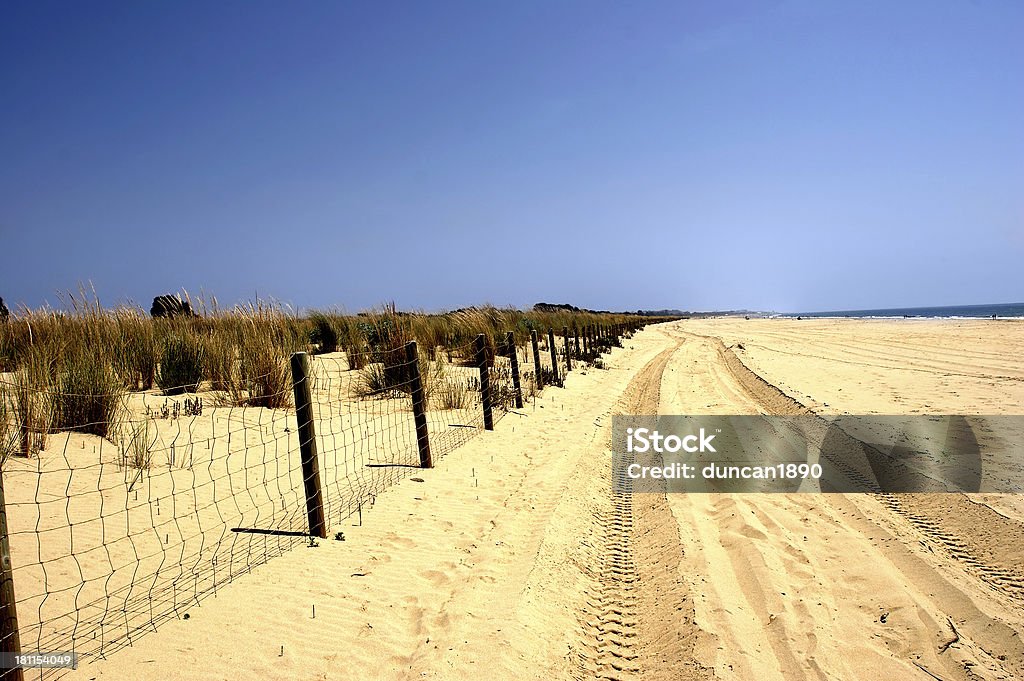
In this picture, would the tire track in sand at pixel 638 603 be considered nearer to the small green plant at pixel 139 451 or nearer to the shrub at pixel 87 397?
the small green plant at pixel 139 451

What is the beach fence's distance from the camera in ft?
11.0

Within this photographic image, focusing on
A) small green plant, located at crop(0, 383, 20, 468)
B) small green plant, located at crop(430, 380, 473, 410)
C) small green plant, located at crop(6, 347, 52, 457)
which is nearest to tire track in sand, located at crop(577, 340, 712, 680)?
small green plant, located at crop(6, 347, 52, 457)

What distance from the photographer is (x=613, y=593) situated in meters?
3.70

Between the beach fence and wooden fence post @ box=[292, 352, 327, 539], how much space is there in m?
0.01

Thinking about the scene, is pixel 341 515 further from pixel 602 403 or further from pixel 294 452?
pixel 602 403

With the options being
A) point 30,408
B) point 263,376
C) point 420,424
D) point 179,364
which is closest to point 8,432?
point 30,408

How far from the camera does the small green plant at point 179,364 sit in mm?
8016

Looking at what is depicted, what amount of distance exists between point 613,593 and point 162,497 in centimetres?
393

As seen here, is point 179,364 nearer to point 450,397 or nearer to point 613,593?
point 450,397

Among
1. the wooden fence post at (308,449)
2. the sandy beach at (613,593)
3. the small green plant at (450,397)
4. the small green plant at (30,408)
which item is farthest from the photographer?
the small green plant at (450,397)

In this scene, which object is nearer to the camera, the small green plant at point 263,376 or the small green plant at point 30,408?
the small green plant at point 30,408

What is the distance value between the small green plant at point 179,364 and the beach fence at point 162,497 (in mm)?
374

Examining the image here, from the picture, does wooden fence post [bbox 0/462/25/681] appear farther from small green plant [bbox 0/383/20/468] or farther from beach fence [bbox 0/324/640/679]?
small green plant [bbox 0/383/20/468]

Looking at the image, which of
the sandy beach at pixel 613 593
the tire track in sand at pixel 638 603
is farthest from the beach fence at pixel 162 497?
the tire track in sand at pixel 638 603
